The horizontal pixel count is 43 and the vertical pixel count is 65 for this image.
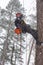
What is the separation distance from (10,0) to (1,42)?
437 centimetres

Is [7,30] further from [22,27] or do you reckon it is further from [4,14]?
[22,27]

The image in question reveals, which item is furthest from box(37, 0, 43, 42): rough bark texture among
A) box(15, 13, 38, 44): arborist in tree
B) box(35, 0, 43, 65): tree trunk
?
box(15, 13, 38, 44): arborist in tree

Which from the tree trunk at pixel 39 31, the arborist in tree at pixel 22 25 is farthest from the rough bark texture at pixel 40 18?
the arborist in tree at pixel 22 25

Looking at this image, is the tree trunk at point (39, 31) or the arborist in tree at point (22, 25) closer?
the tree trunk at point (39, 31)

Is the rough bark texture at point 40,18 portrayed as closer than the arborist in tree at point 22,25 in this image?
Yes

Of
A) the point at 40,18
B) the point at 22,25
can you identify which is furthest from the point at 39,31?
the point at 22,25

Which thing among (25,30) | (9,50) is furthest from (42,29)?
(9,50)

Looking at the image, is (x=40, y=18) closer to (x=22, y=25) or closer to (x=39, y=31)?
(x=39, y=31)

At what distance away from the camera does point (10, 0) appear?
2905 centimetres

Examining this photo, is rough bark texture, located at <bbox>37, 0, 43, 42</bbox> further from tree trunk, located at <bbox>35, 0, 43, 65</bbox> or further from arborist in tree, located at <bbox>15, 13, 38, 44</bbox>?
arborist in tree, located at <bbox>15, 13, 38, 44</bbox>

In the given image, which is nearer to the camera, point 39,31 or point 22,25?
point 39,31

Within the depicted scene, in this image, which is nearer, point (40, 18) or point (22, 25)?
point (40, 18)

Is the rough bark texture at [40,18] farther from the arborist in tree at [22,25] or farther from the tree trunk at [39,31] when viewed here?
the arborist in tree at [22,25]

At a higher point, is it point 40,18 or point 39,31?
point 40,18
